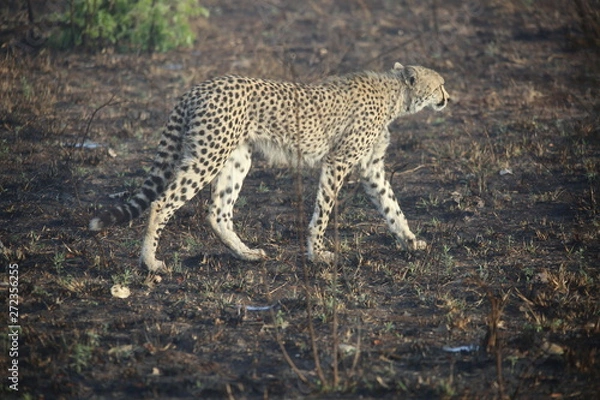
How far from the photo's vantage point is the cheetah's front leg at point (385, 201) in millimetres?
5809

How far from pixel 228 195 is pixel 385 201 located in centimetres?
119

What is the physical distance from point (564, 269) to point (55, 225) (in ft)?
12.4

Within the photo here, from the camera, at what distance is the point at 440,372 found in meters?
4.11

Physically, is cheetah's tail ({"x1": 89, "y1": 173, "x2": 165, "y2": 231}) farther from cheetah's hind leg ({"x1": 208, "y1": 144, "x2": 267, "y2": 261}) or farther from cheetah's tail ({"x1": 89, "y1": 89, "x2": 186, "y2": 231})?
cheetah's hind leg ({"x1": 208, "y1": 144, "x2": 267, "y2": 261})

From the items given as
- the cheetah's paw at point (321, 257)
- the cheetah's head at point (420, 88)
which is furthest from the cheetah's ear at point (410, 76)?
the cheetah's paw at point (321, 257)

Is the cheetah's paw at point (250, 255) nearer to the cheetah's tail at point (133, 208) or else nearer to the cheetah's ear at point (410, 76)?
the cheetah's tail at point (133, 208)

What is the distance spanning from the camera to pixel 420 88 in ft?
20.1

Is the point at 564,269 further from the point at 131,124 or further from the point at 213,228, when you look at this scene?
the point at 131,124

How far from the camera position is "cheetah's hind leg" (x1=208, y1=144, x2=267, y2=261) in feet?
18.5

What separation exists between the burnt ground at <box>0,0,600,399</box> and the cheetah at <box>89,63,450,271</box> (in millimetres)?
242

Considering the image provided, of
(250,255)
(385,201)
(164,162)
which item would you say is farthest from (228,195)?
(385,201)

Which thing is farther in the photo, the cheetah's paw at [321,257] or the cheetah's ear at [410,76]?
the cheetah's ear at [410,76]

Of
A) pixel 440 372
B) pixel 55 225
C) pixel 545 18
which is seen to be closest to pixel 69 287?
pixel 55 225

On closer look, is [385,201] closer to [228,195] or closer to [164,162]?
[228,195]
